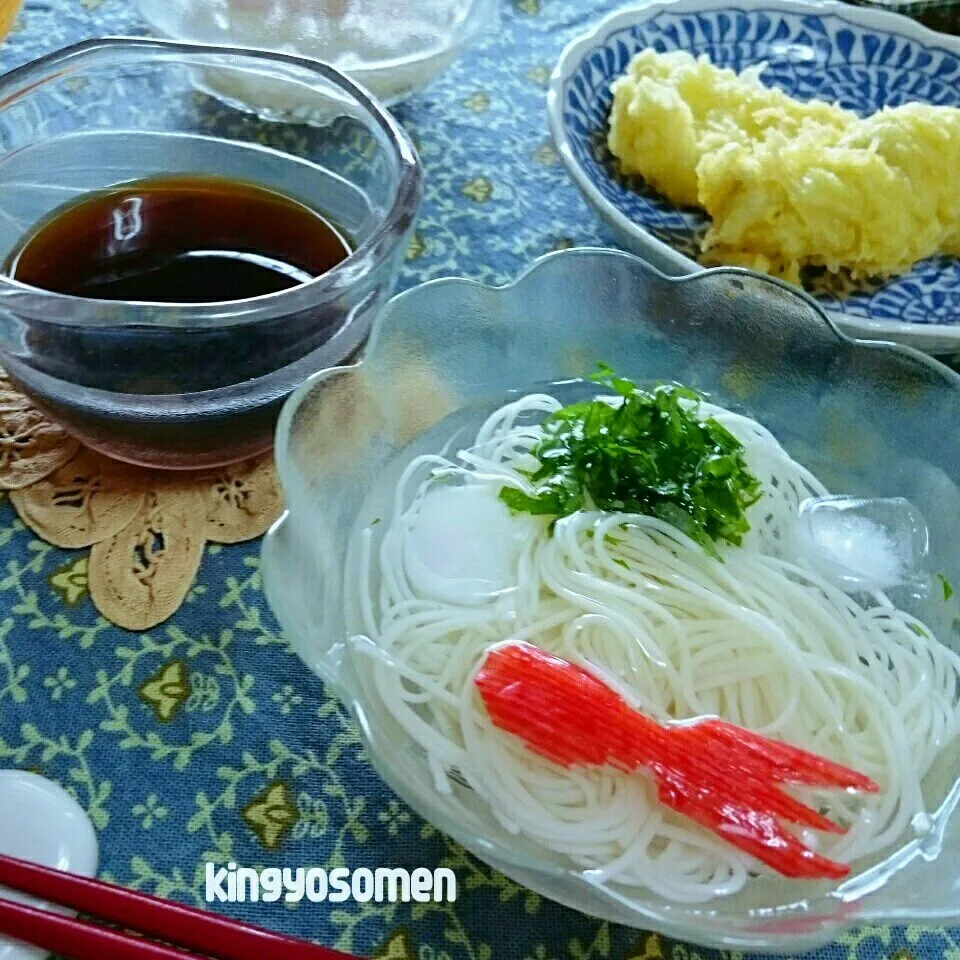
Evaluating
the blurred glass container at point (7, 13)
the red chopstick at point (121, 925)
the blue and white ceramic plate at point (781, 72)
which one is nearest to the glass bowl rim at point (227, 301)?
the blue and white ceramic plate at point (781, 72)

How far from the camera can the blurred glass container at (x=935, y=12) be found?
6.33 feet

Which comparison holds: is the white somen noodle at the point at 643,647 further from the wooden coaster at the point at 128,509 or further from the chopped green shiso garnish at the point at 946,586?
the wooden coaster at the point at 128,509

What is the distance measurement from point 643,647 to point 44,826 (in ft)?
1.96

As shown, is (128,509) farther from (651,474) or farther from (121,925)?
(651,474)

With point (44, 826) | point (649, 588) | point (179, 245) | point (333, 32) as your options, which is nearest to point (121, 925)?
point (44, 826)

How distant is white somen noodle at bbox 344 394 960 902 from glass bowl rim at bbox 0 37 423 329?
25 centimetres

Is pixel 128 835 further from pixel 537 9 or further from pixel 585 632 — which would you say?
pixel 537 9

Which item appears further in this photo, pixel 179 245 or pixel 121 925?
pixel 179 245

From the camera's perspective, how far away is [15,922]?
77cm

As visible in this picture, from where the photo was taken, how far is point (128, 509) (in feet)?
3.67

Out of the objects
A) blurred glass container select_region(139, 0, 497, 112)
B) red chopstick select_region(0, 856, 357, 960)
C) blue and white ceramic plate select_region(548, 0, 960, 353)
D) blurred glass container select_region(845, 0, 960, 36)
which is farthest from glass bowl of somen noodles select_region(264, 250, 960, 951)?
blurred glass container select_region(845, 0, 960, 36)

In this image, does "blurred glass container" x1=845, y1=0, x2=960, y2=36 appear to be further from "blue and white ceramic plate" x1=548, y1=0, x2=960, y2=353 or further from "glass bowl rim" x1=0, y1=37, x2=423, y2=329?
"glass bowl rim" x1=0, y1=37, x2=423, y2=329

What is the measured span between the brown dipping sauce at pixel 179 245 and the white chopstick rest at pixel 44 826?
0.57 metres

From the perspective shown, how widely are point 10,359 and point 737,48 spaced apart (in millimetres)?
1403
